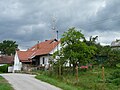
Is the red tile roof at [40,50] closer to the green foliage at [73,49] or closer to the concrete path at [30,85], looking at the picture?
the green foliage at [73,49]

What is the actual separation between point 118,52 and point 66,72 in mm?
10397

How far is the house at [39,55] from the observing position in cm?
5522

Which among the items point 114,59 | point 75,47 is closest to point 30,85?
point 75,47

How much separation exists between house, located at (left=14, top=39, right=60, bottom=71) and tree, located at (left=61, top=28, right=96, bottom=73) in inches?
651

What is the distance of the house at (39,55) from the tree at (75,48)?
1654 centimetres

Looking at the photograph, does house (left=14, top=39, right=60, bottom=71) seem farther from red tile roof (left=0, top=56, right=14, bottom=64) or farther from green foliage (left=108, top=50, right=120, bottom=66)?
red tile roof (left=0, top=56, right=14, bottom=64)

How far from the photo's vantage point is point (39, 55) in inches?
2271

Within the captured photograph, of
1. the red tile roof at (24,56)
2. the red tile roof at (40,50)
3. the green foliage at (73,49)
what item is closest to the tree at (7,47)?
the red tile roof at (24,56)

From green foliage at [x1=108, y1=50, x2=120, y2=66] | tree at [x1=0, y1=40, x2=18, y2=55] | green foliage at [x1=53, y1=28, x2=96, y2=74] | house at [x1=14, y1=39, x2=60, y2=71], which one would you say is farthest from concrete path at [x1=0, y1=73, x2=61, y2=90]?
tree at [x1=0, y1=40, x2=18, y2=55]

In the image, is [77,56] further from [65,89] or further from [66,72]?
[65,89]

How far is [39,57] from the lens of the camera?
2324 inches

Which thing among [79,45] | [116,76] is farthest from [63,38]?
[116,76]

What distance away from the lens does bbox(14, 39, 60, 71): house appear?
181ft

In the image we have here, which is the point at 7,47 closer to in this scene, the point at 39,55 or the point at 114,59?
the point at 39,55
